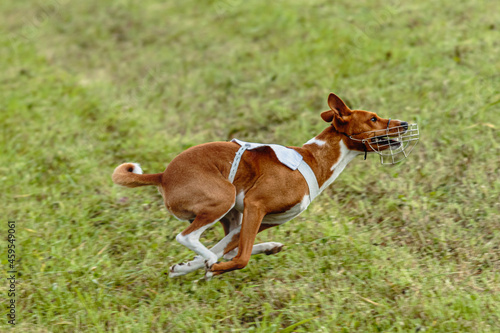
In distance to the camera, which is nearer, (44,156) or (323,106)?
(44,156)

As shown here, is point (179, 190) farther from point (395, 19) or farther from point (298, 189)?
point (395, 19)

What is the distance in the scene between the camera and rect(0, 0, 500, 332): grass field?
15.1 feet

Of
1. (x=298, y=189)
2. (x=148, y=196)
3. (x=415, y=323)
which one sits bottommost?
(x=148, y=196)

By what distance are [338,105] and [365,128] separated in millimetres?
299

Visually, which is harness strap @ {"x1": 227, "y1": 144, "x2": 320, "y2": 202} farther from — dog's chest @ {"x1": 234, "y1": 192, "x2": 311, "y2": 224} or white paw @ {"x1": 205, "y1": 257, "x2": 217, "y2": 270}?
white paw @ {"x1": 205, "y1": 257, "x2": 217, "y2": 270}

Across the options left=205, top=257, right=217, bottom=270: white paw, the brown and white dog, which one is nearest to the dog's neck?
the brown and white dog

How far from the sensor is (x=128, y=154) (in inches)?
300

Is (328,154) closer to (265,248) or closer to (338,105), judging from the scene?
(338,105)

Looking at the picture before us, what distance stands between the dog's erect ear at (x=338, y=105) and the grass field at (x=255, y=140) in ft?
4.29

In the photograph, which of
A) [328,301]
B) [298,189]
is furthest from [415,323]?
[298,189]

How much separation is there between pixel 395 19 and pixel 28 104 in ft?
20.9

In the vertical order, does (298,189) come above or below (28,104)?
above

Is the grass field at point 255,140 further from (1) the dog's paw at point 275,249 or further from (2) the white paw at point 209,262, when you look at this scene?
(2) the white paw at point 209,262

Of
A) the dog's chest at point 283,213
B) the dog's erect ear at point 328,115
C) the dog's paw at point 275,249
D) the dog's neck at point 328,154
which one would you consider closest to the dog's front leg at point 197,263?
the dog's chest at point 283,213
